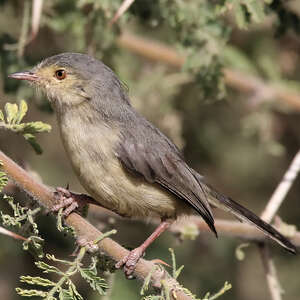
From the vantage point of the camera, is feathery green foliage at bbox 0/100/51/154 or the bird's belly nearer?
feathery green foliage at bbox 0/100/51/154

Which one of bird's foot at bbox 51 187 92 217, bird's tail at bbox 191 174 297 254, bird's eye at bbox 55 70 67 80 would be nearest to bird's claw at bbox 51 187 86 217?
bird's foot at bbox 51 187 92 217

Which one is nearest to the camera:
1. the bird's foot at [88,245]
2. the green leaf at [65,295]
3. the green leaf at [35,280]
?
the green leaf at [35,280]

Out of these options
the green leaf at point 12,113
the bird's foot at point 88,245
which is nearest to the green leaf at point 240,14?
the green leaf at point 12,113

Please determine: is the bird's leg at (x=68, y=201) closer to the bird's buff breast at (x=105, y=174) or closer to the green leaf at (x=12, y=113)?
the bird's buff breast at (x=105, y=174)

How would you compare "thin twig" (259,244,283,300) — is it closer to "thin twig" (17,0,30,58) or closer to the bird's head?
the bird's head

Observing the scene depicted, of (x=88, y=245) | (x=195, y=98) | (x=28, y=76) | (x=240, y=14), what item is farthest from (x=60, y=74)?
(x=195, y=98)

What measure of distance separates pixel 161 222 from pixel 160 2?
161 centimetres

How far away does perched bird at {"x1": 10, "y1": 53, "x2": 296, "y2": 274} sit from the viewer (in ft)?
13.9

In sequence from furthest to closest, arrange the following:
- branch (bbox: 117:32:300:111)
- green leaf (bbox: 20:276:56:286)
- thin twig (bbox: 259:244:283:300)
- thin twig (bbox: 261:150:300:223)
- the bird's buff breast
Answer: branch (bbox: 117:32:300:111), thin twig (bbox: 261:150:300:223), thin twig (bbox: 259:244:283:300), the bird's buff breast, green leaf (bbox: 20:276:56:286)

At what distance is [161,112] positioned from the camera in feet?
20.6

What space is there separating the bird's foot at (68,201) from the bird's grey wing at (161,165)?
14.8 inches

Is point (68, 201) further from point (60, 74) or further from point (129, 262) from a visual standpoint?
point (60, 74)

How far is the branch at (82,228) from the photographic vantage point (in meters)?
3.41

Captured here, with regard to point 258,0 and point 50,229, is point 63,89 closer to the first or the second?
point 258,0
